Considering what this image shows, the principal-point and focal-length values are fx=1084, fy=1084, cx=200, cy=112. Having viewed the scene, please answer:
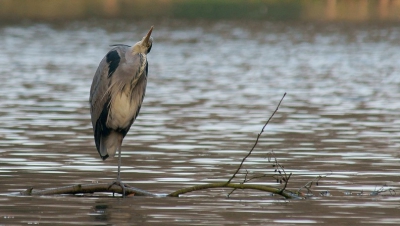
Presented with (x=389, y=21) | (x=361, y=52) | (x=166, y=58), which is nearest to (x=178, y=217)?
(x=166, y=58)

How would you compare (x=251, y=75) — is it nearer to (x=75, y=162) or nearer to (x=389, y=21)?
(x=75, y=162)

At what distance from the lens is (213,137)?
1549cm

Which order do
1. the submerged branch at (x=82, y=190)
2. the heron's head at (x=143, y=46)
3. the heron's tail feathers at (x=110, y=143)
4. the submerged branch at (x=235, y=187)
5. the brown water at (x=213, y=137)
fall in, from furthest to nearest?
the heron's tail feathers at (x=110, y=143)
the heron's head at (x=143, y=46)
the submerged branch at (x=82, y=190)
the submerged branch at (x=235, y=187)
the brown water at (x=213, y=137)

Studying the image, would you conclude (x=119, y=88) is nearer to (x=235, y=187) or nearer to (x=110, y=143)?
(x=110, y=143)

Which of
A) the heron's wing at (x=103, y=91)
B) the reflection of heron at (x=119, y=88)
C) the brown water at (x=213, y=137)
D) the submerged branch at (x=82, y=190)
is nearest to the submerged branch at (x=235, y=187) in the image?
the brown water at (x=213, y=137)

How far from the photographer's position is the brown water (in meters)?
9.36

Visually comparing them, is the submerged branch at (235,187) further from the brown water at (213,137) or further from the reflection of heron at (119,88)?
the reflection of heron at (119,88)

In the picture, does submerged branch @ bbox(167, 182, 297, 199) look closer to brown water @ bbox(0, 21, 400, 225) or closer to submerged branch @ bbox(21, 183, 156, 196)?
brown water @ bbox(0, 21, 400, 225)

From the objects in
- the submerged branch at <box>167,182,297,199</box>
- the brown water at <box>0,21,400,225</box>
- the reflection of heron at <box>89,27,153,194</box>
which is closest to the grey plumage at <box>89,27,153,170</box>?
the reflection of heron at <box>89,27,153,194</box>

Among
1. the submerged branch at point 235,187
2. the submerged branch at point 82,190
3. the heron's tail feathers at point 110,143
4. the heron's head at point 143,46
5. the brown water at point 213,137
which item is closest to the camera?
the brown water at point 213,137

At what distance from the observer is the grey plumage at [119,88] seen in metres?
10.7

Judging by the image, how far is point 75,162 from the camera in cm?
1277

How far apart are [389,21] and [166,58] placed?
25689mm

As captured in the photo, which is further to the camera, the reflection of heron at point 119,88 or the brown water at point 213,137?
the reflection of heron at point 119,88
